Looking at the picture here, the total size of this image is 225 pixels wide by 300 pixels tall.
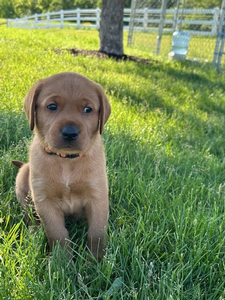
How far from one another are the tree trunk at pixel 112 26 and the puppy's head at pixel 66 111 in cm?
632

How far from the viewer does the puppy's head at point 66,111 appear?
1712 millimetres

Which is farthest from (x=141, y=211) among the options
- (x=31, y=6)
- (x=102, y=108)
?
(x=31, y=6)

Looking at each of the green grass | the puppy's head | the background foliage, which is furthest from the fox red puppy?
the background foliage

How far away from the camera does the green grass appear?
59.3 inches

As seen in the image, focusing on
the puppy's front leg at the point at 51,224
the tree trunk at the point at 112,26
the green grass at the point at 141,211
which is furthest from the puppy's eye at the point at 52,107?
the tree trunk at the point at 112,26

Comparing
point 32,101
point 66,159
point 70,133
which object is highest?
point 32,101

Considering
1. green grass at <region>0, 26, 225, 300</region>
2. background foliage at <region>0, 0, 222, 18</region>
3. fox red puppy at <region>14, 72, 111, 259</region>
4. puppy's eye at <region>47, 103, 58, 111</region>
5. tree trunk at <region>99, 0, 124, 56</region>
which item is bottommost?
green grass at <region>0, 26, 225, 300</region>

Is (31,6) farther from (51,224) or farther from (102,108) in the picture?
(51,224)

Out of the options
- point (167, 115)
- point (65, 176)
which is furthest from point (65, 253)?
point (167, 115)

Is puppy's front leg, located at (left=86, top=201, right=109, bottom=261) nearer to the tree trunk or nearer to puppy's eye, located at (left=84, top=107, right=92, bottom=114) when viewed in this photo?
puppy's eye, located at (left=84, top=107, right=92, bottom=114)

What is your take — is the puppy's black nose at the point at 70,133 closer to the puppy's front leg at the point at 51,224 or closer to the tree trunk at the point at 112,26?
the puppy's front leg at the point at 51,224

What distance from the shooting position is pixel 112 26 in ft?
25.4

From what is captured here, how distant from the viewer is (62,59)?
6465mm

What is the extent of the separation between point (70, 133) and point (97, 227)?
1.89ft
